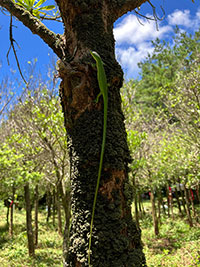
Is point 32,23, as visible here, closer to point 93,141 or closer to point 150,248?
point 93,141

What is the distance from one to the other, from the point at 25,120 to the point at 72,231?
23.6 ft

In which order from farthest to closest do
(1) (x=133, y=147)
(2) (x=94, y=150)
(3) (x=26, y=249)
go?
(3) (x=26, y=249), (1) (x=133, y=147), (2) (x=94, y=150)

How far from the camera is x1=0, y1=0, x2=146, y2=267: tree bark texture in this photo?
1232 millimetres

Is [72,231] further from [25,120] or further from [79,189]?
[25,120]

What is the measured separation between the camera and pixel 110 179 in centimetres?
130

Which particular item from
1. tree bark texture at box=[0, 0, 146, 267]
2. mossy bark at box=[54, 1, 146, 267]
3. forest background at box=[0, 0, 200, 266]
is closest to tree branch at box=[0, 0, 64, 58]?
tree bark texture at box=[0, 0, 146, 267]

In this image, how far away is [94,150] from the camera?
4.33ft

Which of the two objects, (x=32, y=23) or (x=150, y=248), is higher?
(x=32, y=23)

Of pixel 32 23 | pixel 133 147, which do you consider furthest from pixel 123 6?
pixel 133 147

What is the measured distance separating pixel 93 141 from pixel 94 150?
6cm

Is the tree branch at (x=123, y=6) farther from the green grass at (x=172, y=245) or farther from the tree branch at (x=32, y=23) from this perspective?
the green grass at (x=172, y=245)

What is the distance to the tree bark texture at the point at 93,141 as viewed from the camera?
1.23 meters

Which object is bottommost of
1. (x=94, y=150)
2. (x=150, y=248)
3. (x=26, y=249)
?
(x=150, y=248)

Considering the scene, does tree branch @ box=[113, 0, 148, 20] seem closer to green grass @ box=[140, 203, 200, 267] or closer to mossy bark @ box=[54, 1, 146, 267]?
mossy bark @ box=[54, 1, 146, 267]
